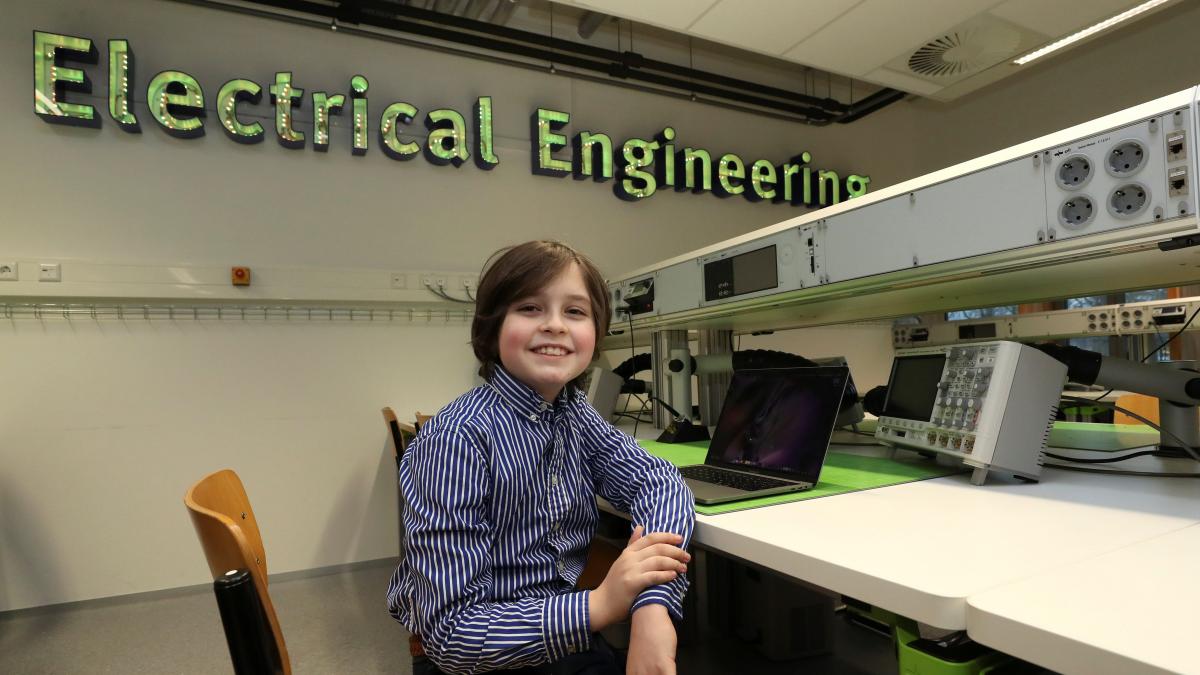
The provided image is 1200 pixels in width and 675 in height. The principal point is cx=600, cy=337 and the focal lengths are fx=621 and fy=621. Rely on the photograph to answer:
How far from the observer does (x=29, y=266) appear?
2.40 m

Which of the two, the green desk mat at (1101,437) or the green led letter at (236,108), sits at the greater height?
the green led letter at (236,108)

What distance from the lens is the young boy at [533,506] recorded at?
0.72 metres

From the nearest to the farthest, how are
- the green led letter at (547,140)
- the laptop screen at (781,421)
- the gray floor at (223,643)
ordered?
→ the laptop screen at (781,421), the gray floor at (223,643), the green led letter at (547,140)

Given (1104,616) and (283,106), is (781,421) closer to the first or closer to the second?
(1104,616)

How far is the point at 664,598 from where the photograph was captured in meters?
0.77

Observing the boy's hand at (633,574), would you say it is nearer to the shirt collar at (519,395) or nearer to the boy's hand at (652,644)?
the boy's hand at (652,644)

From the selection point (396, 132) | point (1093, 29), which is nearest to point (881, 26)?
point (1093, 29)

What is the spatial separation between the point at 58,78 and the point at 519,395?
9.00ft

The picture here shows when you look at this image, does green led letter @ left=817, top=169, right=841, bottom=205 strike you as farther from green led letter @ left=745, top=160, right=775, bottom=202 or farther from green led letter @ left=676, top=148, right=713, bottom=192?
green led letter @ left=676, top=148, right=713, bottom=192

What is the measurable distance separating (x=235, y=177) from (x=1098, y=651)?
3172 mm

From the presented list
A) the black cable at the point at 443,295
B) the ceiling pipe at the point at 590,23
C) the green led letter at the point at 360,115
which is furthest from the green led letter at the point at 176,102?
the ceiling pipe at the point at 590,23

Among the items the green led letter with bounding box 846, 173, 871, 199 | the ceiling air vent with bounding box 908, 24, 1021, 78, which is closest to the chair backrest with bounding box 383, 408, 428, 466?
the ceiling air vent with bounding box 908, 24, 1021, 78

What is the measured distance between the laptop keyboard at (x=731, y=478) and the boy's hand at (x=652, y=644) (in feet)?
1.16

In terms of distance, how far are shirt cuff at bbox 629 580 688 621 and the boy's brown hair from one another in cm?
37
